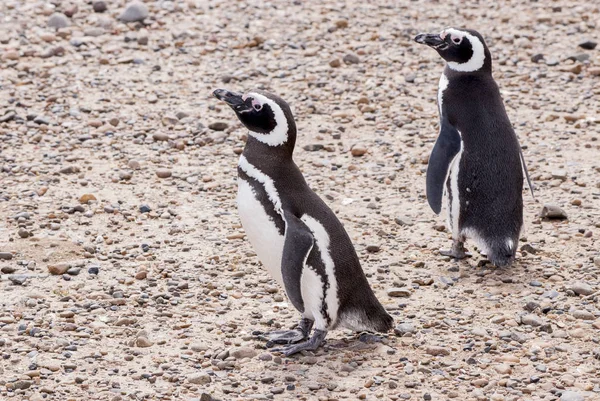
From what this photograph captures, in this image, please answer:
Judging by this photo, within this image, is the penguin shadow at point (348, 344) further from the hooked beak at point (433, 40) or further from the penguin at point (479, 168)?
the hooked beak at point (433, 40)

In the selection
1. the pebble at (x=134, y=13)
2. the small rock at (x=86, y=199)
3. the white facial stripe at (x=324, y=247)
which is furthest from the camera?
the pebble at (x=134, y=13)

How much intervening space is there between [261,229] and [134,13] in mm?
4677

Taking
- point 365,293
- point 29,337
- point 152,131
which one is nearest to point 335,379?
point 365,293

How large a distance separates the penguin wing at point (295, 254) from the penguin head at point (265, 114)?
1.32 ft

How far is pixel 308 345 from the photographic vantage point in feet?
14.7

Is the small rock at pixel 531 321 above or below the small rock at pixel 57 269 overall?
above

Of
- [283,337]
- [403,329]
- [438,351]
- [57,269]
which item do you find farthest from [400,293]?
[57,269]

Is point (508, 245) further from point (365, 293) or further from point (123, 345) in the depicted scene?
point (123, 345)

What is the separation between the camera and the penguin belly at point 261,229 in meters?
4.40

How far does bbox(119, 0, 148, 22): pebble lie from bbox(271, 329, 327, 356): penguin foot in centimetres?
480

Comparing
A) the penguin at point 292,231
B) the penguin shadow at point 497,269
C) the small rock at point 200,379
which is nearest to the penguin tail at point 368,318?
the penguin at point 292,231

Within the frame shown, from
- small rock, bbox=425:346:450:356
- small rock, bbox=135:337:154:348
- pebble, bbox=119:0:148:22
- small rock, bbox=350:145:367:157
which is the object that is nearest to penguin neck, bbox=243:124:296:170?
small rock, bbox=135:337:154:348

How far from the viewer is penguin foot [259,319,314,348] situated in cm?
456

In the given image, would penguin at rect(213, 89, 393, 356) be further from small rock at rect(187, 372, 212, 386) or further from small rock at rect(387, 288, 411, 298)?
small rock at rect(387, 288, 411, 298)
